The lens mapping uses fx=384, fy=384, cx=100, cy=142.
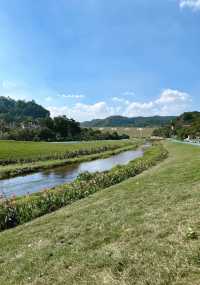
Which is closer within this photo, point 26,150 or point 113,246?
point 113,246

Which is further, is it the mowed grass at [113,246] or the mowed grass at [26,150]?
the mowed grass at [26,150]

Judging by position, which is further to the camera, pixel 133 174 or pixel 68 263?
pixel 133 174

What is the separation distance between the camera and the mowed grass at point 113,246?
760 cm

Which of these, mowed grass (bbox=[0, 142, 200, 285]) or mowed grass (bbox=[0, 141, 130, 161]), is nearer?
mowed grass (bbox=[0, 142, 200, 285])

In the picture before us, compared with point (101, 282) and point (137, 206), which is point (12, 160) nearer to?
point (137, 206)

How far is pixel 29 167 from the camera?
4753 cm

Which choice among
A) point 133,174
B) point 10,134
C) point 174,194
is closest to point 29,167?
point 133,174

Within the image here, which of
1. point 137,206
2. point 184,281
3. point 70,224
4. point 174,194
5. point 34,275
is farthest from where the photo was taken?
point 174,194

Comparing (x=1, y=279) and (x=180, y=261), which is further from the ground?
(x=180, y=261)

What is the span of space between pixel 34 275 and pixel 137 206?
20.6 feet

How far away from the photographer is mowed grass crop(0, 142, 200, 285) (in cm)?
760

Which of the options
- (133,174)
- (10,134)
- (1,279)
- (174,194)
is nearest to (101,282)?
(1,279)

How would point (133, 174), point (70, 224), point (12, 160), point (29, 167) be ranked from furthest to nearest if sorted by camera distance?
point (12, 160) → point (29, 167) → point (133, 174) → point (70, 224)

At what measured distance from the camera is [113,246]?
373 inches
